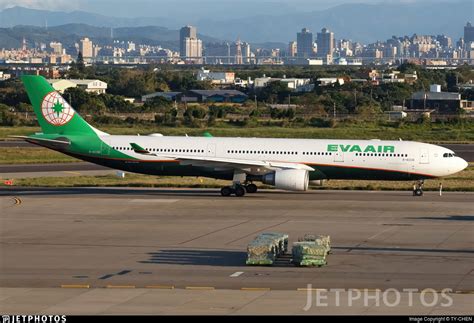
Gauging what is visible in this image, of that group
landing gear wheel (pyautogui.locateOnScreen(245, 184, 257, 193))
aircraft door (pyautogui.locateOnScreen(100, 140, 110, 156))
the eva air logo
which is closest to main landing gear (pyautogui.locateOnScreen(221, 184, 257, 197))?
landing gear wheel (pyautogui.locateOnScreen(245, 184, 257, 193))

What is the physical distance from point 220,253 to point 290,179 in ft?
54.3

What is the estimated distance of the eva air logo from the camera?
53500 mm

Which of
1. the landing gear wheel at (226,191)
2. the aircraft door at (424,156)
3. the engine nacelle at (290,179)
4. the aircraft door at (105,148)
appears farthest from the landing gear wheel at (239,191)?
the aircraft door at (424,156)

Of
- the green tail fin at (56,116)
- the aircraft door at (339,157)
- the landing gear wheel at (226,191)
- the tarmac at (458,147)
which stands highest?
the green tail fin at (56,116)

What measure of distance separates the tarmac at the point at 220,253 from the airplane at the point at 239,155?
4.13 feet

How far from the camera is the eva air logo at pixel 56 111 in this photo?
53500mm

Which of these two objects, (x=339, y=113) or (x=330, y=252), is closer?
(x=330, y=252)

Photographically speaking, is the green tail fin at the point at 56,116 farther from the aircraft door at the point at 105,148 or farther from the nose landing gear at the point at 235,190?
the nose landing gear at the point at 235,190

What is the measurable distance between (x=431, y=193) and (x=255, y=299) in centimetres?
3010

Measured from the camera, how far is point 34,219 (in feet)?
139

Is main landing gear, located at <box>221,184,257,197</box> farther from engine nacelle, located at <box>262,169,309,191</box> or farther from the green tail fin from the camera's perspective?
the green tail fin

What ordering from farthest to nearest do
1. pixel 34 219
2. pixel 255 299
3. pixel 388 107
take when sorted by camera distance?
1. pixel 388 107
2. pixel 34 219
3. pixel 255 299

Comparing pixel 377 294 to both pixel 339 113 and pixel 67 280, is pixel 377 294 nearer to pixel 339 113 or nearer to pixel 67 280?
pixel 67 280

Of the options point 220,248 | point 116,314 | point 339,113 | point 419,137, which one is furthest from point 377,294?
point 339,113
